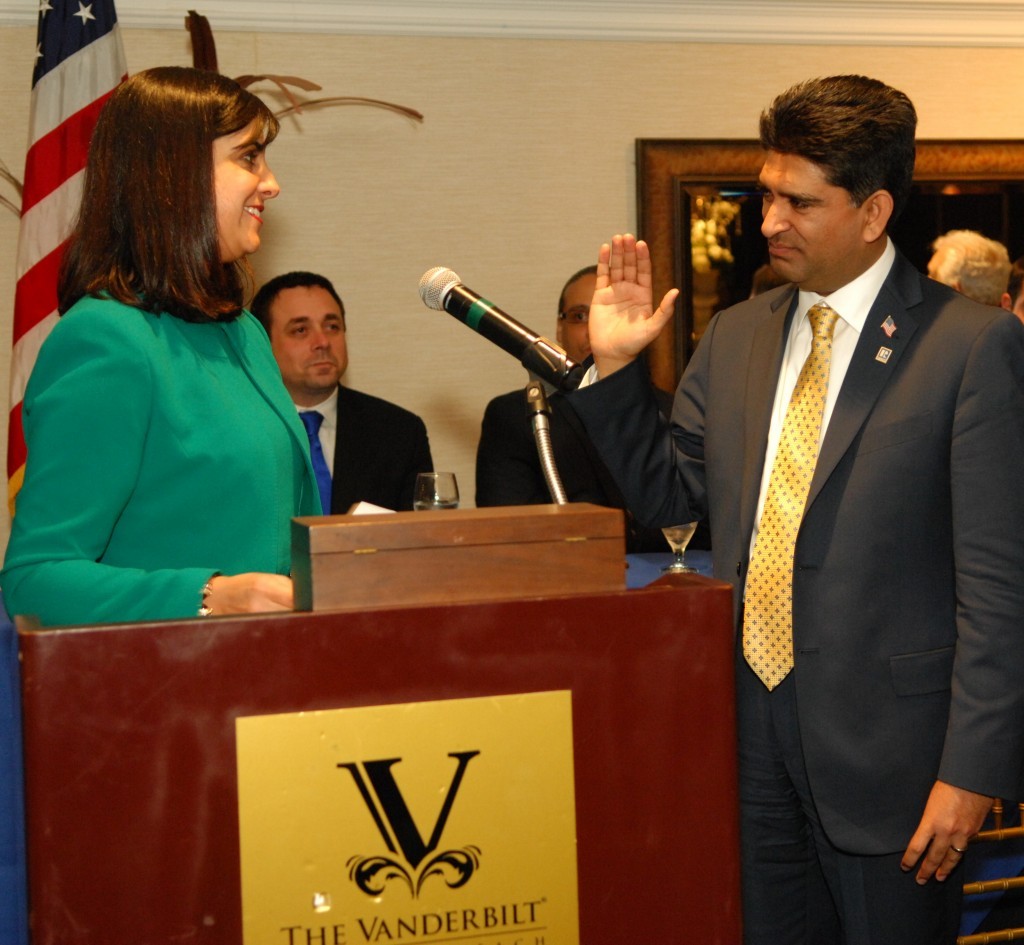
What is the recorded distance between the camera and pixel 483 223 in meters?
4.58

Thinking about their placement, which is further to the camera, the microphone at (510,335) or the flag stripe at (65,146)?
the flag stripe at (65,146)

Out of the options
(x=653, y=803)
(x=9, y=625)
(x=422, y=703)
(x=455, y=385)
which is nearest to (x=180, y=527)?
(x=422, y=703)

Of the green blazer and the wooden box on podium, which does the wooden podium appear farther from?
the green blazer

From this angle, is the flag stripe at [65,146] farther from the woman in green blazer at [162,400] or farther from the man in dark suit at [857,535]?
the man in dark suit at [857,535]

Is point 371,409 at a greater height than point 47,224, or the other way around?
point 47,224

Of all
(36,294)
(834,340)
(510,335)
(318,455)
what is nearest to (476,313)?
(510,335)

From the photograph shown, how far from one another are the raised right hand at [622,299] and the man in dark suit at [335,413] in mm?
1963

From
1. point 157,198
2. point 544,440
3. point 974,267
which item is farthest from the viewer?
point 974,267

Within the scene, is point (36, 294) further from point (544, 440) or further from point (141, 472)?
point (544, 440)

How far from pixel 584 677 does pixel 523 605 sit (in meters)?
0.09

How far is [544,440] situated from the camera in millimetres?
1498

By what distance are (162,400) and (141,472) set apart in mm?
88

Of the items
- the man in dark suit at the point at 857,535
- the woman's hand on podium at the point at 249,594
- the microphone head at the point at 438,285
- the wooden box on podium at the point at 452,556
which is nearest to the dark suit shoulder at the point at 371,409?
the man in dark suit at the point at 857,535

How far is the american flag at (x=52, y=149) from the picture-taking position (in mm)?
3834
